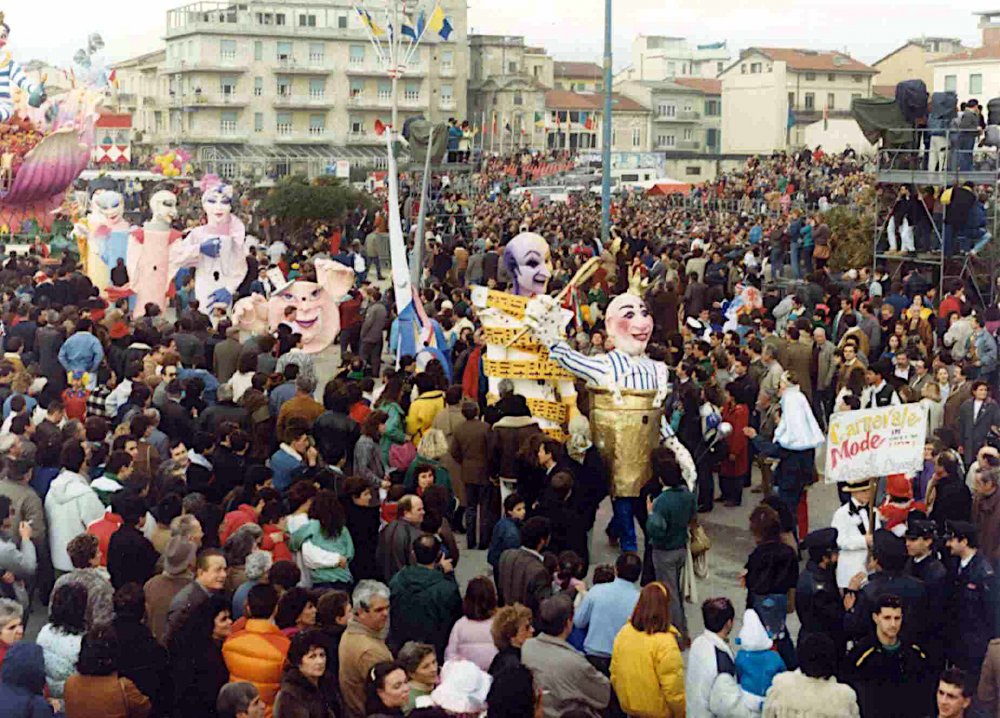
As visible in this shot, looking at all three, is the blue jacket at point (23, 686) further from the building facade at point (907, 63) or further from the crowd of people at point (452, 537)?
the building facade at point (907, 63)

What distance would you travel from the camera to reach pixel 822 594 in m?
8.16

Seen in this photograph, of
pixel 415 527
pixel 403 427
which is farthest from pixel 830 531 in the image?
pixel 403 427

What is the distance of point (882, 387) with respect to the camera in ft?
42.0

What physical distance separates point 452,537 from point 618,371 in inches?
98.5

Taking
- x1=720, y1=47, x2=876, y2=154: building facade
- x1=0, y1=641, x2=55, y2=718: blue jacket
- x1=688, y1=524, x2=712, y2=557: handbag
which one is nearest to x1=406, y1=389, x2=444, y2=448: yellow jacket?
x1=688, y1=524, x2=712, y2=557: handbag

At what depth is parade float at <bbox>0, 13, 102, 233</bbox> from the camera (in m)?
33.4

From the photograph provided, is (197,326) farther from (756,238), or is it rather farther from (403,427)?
(756,238)

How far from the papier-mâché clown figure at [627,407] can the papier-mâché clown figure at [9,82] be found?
91.3ft

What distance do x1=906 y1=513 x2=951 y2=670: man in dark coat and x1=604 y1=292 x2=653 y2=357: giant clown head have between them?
3428 mm

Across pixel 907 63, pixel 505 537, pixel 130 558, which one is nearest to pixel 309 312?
pixel 505 537

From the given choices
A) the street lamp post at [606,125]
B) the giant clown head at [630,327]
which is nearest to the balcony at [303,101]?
the street lamp post at [606,125]

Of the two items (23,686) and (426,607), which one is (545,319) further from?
(23,686)

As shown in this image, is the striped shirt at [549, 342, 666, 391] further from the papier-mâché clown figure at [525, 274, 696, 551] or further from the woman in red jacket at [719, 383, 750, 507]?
the woman in red jacket at [719, 383, 750, 507]

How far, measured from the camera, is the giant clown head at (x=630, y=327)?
38.5 ft
